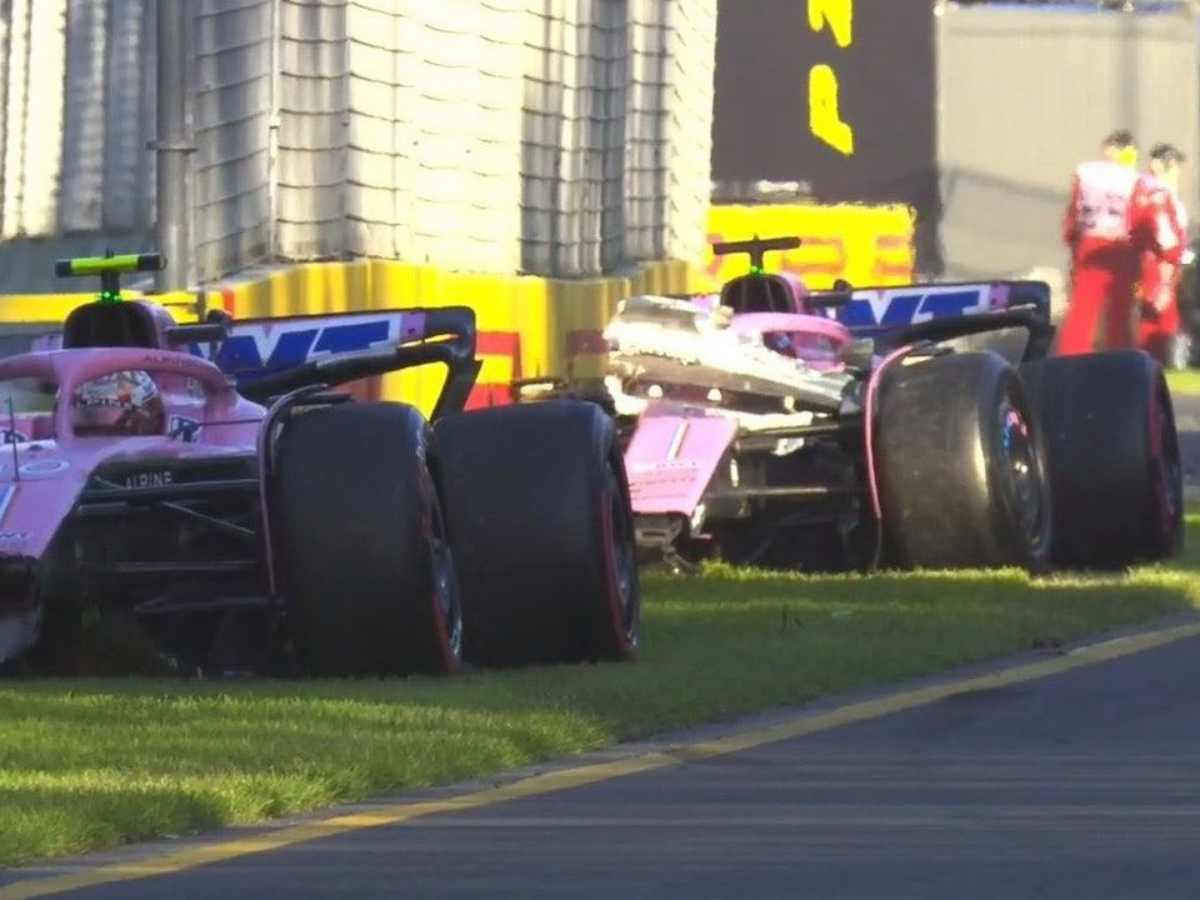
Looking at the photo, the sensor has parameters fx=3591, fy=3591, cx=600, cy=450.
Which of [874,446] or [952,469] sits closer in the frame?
[952,469]

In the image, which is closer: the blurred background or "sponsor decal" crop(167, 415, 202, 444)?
"sponsor decal" crop(167, 415, 202, 444)

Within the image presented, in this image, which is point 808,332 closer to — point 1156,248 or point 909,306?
point 909,306

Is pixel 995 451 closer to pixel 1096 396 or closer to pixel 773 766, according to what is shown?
pixel 1096 396

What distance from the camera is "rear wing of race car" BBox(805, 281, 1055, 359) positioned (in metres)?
16.0

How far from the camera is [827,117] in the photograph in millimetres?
38469

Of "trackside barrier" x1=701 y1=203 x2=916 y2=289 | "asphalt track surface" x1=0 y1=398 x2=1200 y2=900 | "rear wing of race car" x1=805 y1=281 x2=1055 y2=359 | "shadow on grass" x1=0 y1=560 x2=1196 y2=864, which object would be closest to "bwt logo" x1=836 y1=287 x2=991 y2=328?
"rear wing of race car" x1=805 y1=281 x2=1055 y2=359

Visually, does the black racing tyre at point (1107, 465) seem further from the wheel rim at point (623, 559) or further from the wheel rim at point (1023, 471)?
the wheel rim at point (623, 559)

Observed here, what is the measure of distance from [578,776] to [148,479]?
8.29 feet

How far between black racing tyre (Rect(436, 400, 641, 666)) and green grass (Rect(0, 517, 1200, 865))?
172mm

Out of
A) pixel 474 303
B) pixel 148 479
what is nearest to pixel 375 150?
pixel 474 303

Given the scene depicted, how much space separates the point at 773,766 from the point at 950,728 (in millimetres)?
958

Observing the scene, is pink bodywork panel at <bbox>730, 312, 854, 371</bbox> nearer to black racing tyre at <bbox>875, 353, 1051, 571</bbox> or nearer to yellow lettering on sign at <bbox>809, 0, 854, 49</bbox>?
black racing tyre at <bbox>875, 353, 1051, 571</bbox>

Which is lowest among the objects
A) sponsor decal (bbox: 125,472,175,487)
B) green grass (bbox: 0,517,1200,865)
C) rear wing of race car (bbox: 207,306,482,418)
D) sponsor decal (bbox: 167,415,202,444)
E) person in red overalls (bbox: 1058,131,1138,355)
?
green grass (bbox: 0,517,1200,865)

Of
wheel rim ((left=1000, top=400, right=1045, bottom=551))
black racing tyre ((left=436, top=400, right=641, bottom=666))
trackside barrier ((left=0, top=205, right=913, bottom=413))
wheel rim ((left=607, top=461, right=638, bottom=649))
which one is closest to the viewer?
black racing tyre ((left=436, top=400, right=641, bottom=666))
